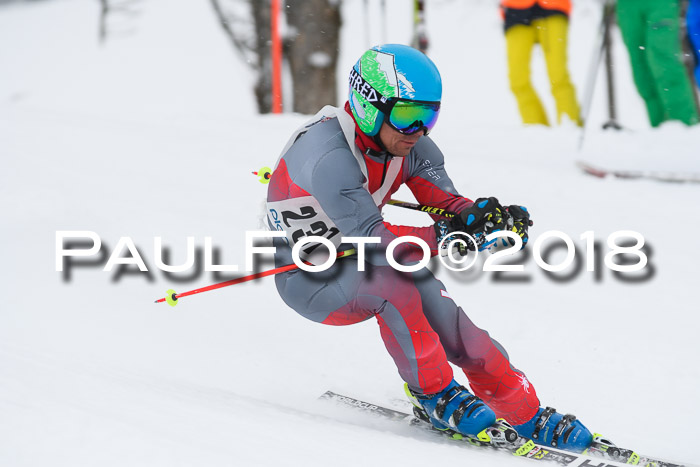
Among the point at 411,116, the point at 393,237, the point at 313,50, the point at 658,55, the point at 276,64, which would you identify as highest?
the point at 313,50

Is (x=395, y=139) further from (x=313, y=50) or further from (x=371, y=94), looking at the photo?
(x=313, y=50)

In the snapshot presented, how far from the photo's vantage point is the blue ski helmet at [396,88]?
2.98m

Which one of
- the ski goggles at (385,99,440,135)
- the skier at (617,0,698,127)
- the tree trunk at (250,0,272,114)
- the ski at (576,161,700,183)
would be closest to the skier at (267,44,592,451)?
the ski goggles at (385,99,440,135)

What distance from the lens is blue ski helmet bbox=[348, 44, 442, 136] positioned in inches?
117

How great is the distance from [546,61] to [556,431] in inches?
178

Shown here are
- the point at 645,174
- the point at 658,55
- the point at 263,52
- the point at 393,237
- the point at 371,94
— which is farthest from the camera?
the point at 263,52

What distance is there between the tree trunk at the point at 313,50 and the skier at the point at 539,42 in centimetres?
263

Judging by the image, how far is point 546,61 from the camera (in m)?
6.96

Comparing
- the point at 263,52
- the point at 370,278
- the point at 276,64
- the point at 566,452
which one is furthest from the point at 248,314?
the point at 263,52

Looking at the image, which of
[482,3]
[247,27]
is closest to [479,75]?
[482,3]

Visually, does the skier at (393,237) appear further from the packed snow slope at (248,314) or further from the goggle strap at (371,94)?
the packed snow slope at (248,314)

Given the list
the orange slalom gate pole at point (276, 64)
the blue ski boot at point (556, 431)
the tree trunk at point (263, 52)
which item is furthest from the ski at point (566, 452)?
the tree trunk at point (263, 52)

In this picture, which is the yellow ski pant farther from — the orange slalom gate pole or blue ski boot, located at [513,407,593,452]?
blue ski boot, located at [513,407,593,452]

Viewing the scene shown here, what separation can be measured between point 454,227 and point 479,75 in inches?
567
